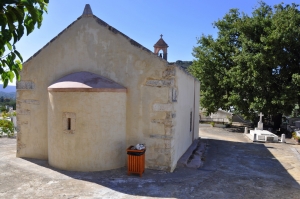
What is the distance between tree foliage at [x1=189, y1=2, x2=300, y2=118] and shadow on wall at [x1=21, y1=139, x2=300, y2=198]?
37.9ft

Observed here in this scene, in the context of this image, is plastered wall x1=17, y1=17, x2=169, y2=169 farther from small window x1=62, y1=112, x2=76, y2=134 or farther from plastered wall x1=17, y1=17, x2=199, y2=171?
small window x1=62, y1=112, x2=76, y2=134

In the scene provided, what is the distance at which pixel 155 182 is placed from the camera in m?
7.95

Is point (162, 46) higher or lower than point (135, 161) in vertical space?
higher

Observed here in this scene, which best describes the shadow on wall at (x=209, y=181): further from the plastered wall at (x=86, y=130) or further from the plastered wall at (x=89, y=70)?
the plastered wall at (x=89, y=70)

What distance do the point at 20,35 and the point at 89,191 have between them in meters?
6.10

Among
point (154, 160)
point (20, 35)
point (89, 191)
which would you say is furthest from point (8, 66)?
point (154, 160)

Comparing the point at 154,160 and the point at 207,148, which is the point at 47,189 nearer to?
the point at 154,160

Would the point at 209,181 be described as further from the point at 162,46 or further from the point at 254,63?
the point at 254,63

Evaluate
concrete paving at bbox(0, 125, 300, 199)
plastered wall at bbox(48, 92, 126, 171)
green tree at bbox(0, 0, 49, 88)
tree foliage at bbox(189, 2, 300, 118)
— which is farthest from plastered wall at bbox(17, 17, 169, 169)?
tree foliage at bbox(189, 2, 300, 118)

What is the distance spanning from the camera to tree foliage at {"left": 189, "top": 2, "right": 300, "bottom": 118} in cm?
2027

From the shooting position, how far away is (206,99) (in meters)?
24.7

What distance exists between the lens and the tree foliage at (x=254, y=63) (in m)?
20.3

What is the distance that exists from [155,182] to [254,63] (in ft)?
53.1

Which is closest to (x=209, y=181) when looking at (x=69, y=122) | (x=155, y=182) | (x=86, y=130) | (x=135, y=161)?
(x=155, y=182)
